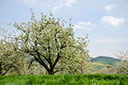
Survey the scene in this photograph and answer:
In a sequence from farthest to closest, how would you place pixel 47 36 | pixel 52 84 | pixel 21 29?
1. pixel 21 29
2. pixel 47 36
3. pixel 52 84

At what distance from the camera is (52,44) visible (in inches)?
839

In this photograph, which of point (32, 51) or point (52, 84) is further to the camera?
point (32, 51)

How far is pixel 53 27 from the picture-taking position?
72.4ft

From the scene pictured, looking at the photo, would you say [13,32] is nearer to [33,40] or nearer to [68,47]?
[33,40]

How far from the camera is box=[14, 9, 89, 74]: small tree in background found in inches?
824

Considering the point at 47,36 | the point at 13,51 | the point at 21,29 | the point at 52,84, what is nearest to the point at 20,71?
the point at 13,51

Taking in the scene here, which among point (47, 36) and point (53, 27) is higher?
point (53, 27)

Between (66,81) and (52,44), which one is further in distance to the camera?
(52,44)

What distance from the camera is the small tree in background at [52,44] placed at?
20938mm

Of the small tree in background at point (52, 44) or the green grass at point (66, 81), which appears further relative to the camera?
the small tree in background at point (52, 44)

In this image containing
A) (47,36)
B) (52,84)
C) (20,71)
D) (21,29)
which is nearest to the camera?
(52,84)

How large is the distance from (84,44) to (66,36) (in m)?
3.45

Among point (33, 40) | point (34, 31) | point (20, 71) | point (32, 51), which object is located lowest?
point (20, 71)

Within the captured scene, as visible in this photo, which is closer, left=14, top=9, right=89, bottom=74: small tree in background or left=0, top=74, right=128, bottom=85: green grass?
left=0, top=74, right=128, bottom=85: green grass
